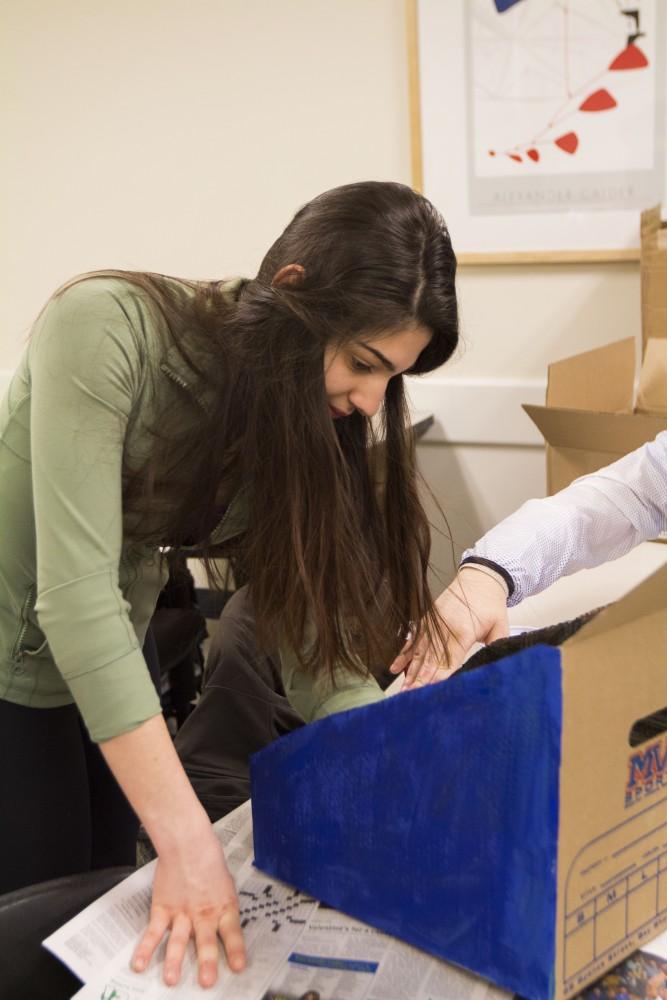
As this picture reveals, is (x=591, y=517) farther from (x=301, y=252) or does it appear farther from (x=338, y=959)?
(x=338, y=959)

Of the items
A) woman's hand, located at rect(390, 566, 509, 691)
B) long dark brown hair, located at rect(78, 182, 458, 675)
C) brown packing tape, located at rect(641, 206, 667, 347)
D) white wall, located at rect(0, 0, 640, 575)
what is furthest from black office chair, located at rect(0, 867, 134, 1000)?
brown packing tape, located at rect(641, 206, 667, 347)

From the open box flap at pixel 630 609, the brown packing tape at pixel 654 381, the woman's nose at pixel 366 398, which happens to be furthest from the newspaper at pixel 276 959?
the brown packing tape at pixel 654 381

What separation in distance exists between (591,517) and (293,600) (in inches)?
24.9

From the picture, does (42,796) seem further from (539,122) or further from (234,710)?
(539,122)

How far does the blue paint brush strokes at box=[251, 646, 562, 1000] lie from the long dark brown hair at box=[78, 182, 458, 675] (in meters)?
0.18

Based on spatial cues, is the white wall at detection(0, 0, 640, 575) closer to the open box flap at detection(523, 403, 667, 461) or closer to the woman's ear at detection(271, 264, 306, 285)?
the open box flap at detection(523, 403, 667, 461)

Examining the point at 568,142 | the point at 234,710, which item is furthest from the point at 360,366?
the point at 568,142

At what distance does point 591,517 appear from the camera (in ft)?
4.89

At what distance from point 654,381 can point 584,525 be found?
665 millimetres

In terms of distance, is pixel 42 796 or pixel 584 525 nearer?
pixel 42 796

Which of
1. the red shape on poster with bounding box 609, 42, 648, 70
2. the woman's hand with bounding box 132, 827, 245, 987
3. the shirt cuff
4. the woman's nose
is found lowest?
the woman's hand with bounding box 132, 827, 245, 987

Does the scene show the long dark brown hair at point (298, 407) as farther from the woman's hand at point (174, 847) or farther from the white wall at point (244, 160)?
the white wall at point (244, 160)

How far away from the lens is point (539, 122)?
2.35 metres

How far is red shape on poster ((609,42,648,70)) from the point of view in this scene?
2221 mm
